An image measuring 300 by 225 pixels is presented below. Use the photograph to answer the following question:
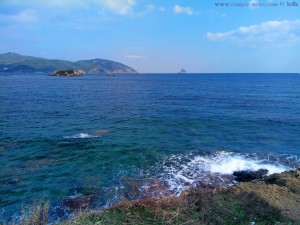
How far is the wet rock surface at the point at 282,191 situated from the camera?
1474cm

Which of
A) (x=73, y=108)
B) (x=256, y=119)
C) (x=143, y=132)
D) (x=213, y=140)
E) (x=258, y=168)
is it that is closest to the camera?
(x=258, y=168)

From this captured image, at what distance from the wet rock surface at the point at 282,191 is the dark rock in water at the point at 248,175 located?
232cm

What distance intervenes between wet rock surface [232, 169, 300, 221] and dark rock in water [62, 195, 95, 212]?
924 centimetres

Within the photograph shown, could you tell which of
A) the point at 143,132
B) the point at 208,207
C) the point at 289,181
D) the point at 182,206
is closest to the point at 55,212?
the point at 182,206

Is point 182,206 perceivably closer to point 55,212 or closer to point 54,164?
Result: point 55,212

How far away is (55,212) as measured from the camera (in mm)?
17766

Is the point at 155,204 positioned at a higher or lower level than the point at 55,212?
higher

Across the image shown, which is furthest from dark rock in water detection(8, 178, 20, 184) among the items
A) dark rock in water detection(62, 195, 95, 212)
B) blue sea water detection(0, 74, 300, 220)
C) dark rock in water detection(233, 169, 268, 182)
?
dark rock in water detection(233, 169, 268, 182)

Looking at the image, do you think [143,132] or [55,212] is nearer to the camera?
[55,212]

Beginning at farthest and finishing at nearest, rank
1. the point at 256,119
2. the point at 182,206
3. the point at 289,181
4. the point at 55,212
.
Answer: the point at 256,119, the point at 289,181, the point at 55,212, the point at 182,206

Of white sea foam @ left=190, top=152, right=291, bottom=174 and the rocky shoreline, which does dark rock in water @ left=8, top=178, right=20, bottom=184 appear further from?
white sea foam @ left=190, top=152, right=291, bottom=174

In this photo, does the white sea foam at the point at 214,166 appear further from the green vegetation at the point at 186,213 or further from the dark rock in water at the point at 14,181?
the dark rock in water at the point at 14,181

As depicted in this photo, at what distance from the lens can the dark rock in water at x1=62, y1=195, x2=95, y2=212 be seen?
18.3 metres

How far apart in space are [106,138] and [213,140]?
485 inches
